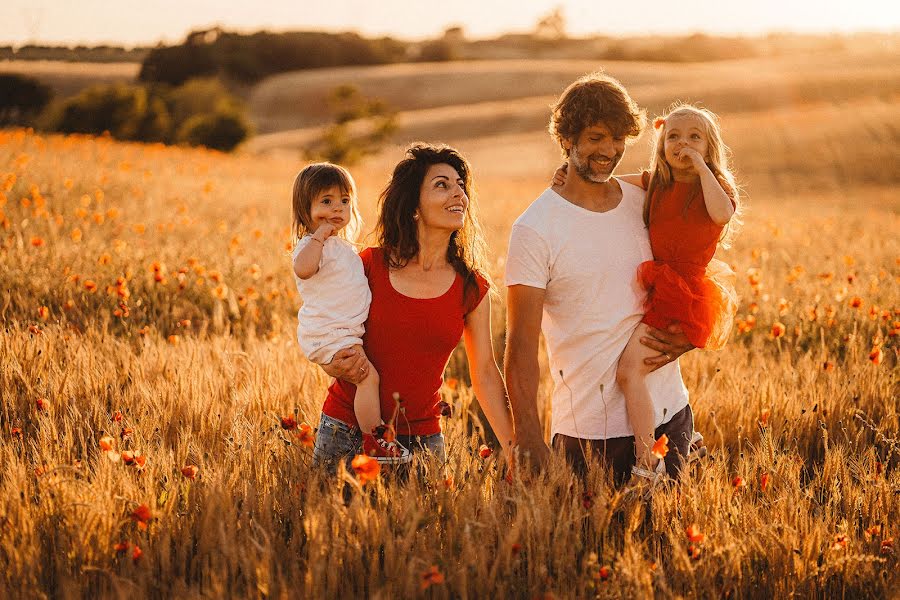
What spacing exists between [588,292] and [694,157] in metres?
0.75

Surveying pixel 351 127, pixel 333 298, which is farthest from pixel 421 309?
pixel 351 127

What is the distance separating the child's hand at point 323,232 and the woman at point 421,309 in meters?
0.25

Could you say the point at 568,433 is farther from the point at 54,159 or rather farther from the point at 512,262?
the point at 54,159

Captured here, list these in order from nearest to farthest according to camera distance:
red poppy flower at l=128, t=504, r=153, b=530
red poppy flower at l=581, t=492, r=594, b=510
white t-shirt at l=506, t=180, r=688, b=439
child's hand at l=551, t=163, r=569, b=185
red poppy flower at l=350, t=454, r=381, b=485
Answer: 1. red poppy flower at l=350, t=454, r=381, b=485
2. red poppy flower at l=128, t=504, r=153, b=530
3. red poppy flower at l=581, t=492, r=594, b=510
4. white t-shirt at l=506, t=180, r=688, b=439
5. child's hand at l=551, t=163, r=569, b=185

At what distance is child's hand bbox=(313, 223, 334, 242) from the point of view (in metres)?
3.01

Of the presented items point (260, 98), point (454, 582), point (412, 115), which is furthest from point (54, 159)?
point (260, 98)

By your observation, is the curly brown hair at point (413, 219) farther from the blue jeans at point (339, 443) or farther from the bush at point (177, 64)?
the bush at point (177, 64)

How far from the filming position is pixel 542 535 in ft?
7.70

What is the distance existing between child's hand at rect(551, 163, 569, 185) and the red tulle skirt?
502mm

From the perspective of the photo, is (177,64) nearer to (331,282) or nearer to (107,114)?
(107,114)

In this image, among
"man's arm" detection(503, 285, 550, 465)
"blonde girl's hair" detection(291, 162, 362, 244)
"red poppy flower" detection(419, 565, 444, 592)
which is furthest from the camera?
"man's arm" detection(503, 285, 550, 465)

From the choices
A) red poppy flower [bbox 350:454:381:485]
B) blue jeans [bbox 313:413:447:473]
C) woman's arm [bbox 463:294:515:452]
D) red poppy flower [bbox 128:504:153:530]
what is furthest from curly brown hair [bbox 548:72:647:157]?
red poppy flower [bbox 128:504:153:530]

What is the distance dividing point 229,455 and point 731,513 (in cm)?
174

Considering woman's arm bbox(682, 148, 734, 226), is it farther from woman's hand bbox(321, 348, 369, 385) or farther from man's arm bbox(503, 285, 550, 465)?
woman's hand bbox(321, 348, 369, 385)
